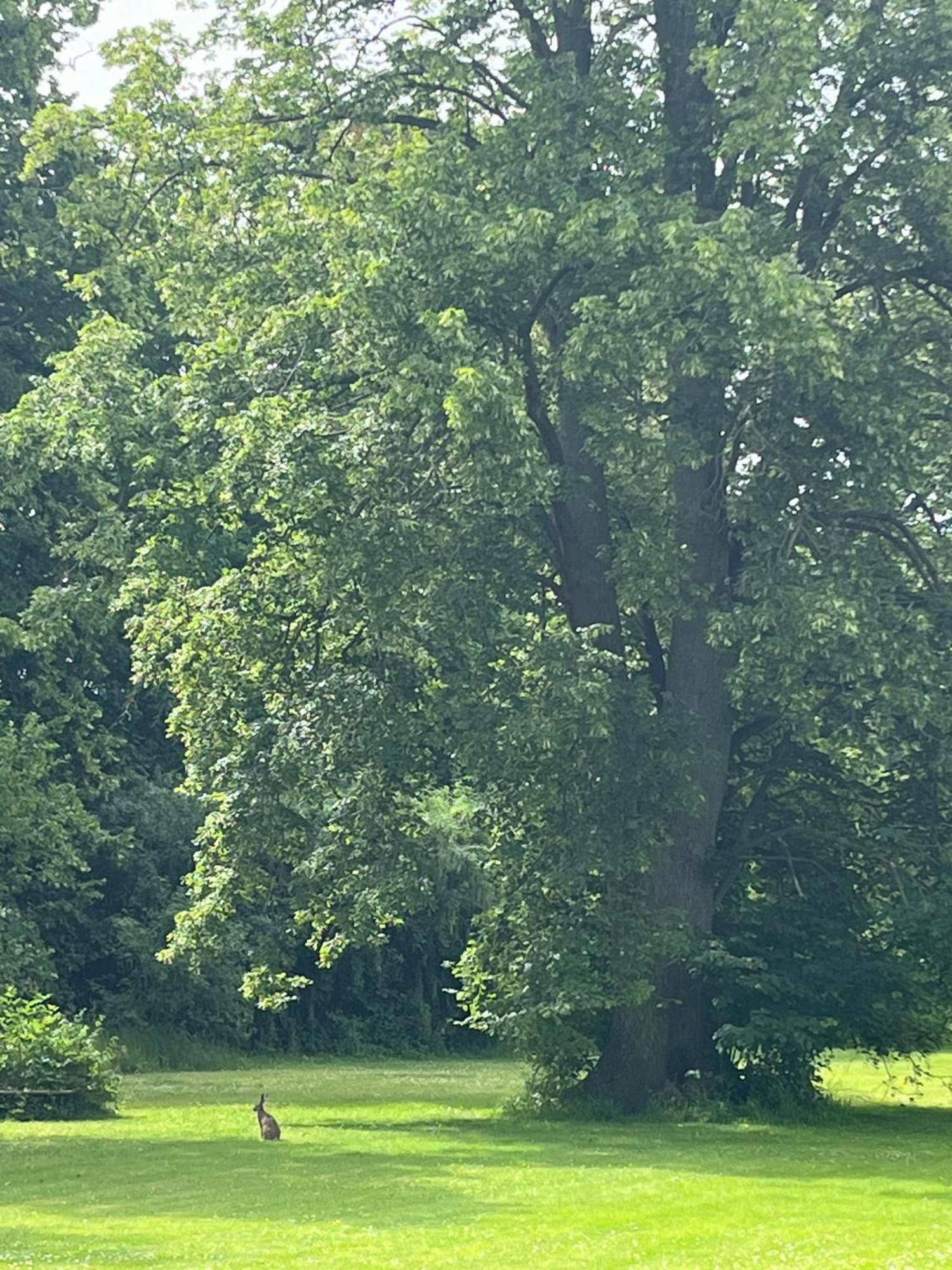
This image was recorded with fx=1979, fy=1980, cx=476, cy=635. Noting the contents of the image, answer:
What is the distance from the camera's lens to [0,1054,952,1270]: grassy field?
1360 cm

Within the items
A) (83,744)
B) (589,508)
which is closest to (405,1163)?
(589,508)

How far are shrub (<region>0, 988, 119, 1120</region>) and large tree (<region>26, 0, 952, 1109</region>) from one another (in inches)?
117

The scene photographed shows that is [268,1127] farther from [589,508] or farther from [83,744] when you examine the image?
[83,744]

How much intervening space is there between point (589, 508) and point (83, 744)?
13606 millimetres

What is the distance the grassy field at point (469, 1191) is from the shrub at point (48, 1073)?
698mm

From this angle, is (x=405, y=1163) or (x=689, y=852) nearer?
(x=405, y=1163)

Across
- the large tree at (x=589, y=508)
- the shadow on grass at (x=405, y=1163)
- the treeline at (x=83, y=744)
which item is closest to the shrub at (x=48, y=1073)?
the treeline at (x=83, y=744)

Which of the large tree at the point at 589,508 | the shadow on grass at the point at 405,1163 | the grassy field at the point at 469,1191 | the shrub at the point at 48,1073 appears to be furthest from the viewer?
the shrub at the point at 48,1073

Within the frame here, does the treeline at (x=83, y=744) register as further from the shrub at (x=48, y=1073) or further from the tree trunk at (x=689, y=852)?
the tree trunk at (x=689, y=852)

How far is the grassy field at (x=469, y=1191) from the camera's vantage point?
13602mm

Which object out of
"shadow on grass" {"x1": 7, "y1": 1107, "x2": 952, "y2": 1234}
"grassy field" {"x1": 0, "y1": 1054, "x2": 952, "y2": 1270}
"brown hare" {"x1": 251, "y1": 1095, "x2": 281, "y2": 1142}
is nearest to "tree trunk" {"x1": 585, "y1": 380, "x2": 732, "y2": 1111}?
"shadow on grass" {"x1": 7, "y1": 1107, "x2": 952, "y2": 1234}

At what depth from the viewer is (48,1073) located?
27750mm

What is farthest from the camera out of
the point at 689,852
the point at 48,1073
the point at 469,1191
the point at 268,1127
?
the point at 48,1073

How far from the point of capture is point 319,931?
90.0 feet
